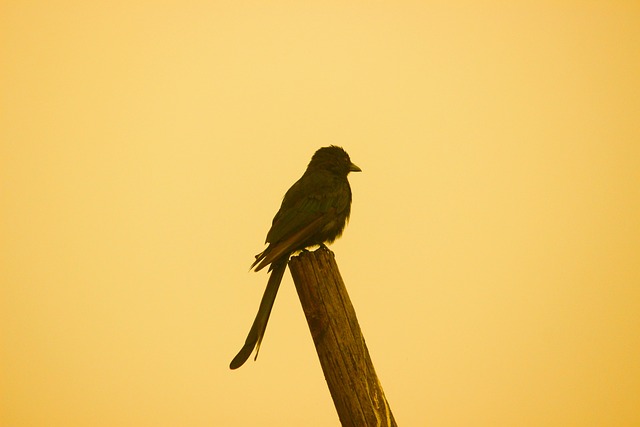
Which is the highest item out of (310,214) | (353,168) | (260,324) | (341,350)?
(353,168)

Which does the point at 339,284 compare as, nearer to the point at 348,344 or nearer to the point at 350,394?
the point at 348,344

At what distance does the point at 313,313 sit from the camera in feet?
9.05

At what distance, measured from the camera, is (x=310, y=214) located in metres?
4.72

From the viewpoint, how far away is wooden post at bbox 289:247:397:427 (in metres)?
2.53

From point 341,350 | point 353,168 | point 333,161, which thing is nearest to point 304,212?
point 333,161

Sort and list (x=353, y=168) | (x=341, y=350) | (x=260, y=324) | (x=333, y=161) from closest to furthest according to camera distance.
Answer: (x=341, y=350) < (x=260, y=324) < (x=333, y=161) < (x=353, y=168)

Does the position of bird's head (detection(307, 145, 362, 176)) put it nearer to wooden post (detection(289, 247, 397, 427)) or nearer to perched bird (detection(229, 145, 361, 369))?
perched bird (detection(229, 145, 361, 369))

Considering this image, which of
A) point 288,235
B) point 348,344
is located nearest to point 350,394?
point 348,344

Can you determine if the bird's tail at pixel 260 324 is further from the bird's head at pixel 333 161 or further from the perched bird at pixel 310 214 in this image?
the bird's head at pixel 333 161

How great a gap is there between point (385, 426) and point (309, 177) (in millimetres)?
3163

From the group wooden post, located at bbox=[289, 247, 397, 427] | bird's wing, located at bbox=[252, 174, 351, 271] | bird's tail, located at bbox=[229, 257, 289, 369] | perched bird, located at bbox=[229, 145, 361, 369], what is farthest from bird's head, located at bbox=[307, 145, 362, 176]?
wooden post, located at bbox=[289, 247, 397, 427]

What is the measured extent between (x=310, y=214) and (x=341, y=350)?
7.26 feet

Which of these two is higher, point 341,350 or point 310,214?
point 310,214

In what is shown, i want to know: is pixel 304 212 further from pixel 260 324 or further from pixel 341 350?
pixel 341 350
